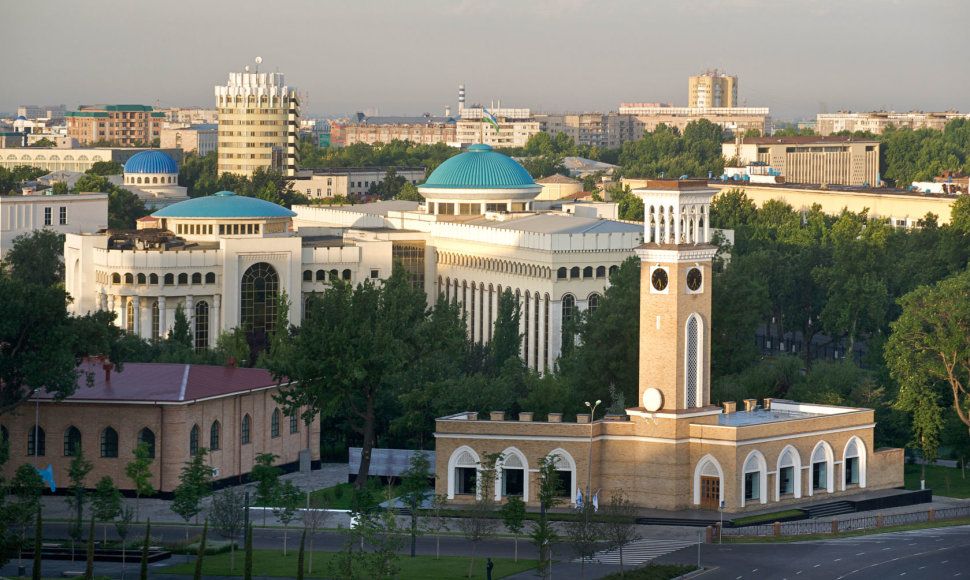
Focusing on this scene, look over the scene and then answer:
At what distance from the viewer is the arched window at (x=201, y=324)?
118 m

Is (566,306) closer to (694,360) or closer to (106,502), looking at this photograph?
(694,360)

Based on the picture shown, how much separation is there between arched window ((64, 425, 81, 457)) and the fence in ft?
85.8

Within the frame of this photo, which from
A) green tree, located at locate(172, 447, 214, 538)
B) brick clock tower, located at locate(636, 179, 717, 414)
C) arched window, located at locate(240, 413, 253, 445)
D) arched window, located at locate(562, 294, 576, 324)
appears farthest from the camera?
arched window, located at locate(562, 294, 576, 324)

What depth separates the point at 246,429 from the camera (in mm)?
79875

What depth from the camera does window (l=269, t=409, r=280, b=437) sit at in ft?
267

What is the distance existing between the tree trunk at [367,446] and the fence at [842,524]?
16228 mm

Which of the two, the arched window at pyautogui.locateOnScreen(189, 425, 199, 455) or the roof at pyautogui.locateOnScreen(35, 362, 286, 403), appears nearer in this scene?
the roof at pyautogui.locateOnScreen(35, 362, 286, 403)

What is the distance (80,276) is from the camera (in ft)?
394

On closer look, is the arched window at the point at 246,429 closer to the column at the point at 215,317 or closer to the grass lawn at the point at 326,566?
the grass lawn at the point at 326,566

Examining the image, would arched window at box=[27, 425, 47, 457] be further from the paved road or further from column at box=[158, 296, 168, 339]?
column at box=[158, 296, 168, 339]

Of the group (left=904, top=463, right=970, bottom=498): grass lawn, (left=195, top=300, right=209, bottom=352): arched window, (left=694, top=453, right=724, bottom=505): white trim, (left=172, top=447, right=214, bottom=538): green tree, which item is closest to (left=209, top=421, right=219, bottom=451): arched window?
(left=172, top=447, right=214, bottom=538): green tree

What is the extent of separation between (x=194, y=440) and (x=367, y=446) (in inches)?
284

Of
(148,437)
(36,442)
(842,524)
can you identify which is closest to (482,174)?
(148,437)

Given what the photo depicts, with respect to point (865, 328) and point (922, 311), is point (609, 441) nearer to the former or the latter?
point (922, 311)
